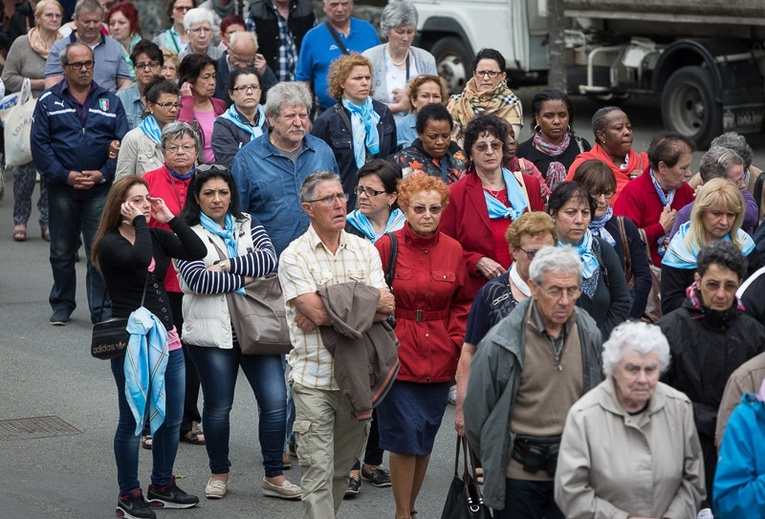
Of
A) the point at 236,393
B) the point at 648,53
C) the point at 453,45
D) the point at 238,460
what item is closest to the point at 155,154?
the point at 236,393

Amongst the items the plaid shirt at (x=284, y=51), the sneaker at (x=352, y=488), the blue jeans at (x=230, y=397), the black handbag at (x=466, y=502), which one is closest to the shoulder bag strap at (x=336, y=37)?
the plaid shirt at (x=284, y=51)

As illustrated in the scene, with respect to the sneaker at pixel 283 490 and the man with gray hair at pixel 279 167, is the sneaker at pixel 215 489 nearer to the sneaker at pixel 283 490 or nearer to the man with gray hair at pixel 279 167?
the sneaker at pixel 283 490

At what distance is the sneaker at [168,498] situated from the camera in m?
7.17

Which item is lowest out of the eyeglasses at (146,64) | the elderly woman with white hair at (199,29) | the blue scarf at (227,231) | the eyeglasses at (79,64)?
the blue scarf at (227,231)

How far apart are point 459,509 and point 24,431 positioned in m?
3.55

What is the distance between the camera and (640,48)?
17.6m

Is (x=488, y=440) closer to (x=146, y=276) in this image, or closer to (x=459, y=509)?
(x=459, y=509)

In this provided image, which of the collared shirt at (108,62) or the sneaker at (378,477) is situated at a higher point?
the collared shirt at (108,62)

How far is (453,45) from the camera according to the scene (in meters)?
19.7

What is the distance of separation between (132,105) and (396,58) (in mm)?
2245

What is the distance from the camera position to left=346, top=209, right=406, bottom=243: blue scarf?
7547 millimetres

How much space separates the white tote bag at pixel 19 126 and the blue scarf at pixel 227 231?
563 cm

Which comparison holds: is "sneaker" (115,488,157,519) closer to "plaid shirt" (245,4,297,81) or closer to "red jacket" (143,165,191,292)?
"red jacket" (143,165,191,292)

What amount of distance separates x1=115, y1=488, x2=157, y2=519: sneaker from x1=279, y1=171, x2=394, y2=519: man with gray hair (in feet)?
3.21
